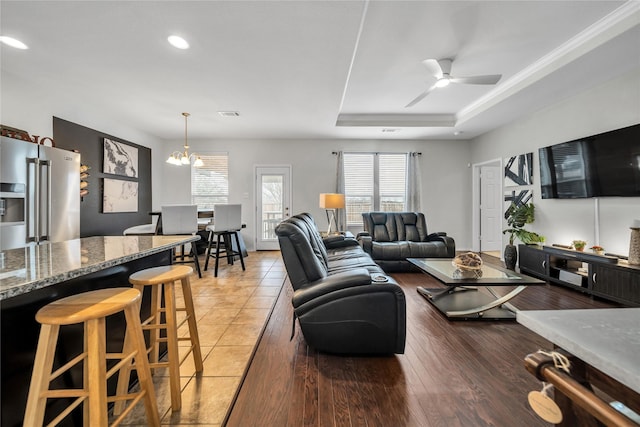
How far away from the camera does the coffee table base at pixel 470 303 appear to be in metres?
2.66

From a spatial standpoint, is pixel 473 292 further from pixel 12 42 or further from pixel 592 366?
pixel 12 42

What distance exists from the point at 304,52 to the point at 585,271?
170 inches

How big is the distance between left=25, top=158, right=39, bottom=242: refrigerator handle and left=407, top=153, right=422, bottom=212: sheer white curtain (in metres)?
6.05

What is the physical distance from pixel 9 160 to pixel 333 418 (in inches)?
136

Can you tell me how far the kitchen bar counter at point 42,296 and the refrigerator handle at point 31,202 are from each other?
1609 mm

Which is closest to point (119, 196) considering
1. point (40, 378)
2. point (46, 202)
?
point (46, 202)

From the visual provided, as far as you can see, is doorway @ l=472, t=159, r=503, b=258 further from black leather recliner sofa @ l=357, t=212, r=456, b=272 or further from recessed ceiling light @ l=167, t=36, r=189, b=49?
recessed ceiling light @ l=167, t=36, r=189, b=49

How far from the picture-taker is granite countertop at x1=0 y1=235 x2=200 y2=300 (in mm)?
930

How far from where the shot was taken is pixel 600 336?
56 centimetres

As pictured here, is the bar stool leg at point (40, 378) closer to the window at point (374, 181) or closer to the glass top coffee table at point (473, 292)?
the glass top coffee table at point (473, 292)

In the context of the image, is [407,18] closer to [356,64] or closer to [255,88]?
[356,64]

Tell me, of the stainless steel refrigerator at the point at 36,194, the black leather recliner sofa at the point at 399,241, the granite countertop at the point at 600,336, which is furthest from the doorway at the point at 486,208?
the stainless steel refrigerator at the point at 36,194

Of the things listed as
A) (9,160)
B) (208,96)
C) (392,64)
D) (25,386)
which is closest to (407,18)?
(392,64)

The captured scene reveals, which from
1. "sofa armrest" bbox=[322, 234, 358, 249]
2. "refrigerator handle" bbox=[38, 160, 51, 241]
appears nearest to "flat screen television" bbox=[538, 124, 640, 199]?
"sofa armrest" bbox=[322, 234, 358, 249]
